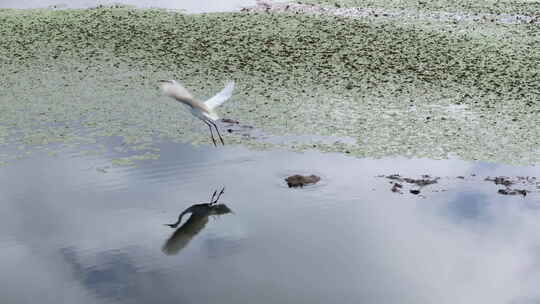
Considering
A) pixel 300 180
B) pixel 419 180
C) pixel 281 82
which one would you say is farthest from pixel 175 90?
pixel 281 82

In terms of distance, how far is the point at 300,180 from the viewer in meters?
7.90

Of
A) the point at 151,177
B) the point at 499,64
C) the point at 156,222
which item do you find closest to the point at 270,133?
the point at 151,177

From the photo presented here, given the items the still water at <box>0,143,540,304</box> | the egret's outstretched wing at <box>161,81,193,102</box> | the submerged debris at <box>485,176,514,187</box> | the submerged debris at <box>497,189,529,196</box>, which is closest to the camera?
the still water at <box>0,143,540,304</box>

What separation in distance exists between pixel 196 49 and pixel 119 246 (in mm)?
7014

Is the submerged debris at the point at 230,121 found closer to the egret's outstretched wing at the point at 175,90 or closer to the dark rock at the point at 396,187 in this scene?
the egret's outstretched wing at the point at 175,90

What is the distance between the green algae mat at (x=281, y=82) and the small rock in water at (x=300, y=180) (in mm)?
886

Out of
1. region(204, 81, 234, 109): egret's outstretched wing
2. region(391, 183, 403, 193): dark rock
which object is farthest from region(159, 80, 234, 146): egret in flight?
region(391, 183, 403, 193): dark rock

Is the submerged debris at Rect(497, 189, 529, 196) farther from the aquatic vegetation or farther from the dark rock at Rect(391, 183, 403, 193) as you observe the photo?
the aquatic vegetation

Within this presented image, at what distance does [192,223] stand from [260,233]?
72cm

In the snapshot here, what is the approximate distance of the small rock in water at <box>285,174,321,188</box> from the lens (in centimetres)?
788

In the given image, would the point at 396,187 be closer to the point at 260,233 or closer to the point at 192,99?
the point at 260,233

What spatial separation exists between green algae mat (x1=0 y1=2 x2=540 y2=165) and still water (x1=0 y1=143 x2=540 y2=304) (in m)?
0.52

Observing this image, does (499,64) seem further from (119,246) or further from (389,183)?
(119,246)

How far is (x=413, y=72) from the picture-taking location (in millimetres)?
11594
